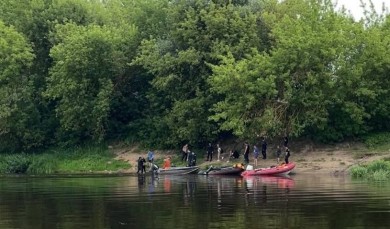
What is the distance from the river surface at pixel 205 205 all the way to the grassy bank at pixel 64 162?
1843 cm

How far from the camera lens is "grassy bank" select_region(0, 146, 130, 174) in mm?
61344

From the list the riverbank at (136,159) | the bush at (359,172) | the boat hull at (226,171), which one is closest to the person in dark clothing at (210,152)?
the riverbank at (136,159)

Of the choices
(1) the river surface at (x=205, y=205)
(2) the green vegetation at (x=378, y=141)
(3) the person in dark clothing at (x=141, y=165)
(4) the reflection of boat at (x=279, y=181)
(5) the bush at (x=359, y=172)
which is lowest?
(1) the river surface at (x=205, y=205)

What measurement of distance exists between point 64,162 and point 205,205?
3708 cm

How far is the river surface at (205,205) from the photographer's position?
909 inches

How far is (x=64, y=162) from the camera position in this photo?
2502 inches

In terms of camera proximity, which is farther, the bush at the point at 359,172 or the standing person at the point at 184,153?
the standing person at the point at 184,153

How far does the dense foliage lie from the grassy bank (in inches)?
58.3

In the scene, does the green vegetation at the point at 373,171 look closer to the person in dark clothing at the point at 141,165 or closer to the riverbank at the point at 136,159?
the riverbank at the point at 136,159

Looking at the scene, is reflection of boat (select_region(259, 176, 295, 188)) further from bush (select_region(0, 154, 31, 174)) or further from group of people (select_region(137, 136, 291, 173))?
bush (select_region(0, 154, 31, 174))

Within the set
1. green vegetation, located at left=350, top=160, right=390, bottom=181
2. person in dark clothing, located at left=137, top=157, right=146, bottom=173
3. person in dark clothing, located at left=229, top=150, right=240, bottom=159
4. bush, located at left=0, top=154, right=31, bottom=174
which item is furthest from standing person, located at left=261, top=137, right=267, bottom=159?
bush, located at left=0, top=154, right=31, bottom=174

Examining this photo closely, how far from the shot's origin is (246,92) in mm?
53375

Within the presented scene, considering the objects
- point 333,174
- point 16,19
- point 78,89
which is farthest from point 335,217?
point 16,19

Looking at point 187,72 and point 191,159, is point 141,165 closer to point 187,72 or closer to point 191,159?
point 191,159
